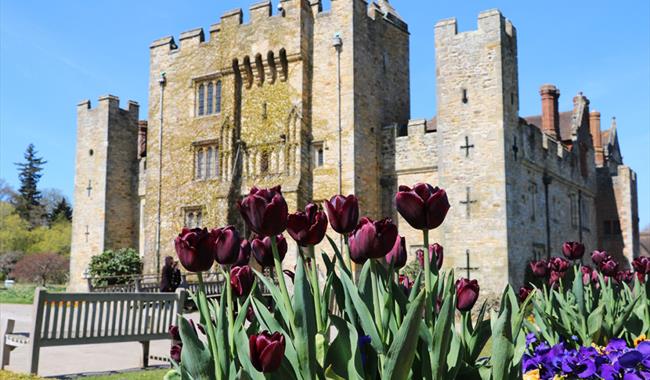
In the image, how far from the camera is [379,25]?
88.8 feet

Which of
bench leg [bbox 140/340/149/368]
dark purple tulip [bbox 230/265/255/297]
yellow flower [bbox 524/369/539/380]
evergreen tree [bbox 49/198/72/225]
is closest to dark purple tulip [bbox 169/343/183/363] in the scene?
dark purple tulip [bbox 230/265/255/297]

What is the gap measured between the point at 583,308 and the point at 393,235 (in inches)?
126

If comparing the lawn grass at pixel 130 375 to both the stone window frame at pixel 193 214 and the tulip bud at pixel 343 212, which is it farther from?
the stone window frame at pixel 193 214

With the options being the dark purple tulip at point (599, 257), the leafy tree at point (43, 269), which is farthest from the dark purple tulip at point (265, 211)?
the leafy tree at point (43, 269)

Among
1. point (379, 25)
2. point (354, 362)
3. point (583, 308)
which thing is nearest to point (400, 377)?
point (354, 362)

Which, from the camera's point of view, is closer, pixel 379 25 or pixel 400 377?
pixel 400 377

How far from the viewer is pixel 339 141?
79.6 feet

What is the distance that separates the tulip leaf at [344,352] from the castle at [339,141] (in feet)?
62.3

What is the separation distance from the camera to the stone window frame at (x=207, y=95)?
27641 mm

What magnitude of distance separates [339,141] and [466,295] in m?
21.0

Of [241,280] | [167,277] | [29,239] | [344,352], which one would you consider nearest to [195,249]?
[241,280]

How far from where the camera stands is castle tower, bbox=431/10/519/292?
2141 cm

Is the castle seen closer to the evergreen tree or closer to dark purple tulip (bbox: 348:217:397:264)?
dark purple tulip (bbox: 348:217:397:264)

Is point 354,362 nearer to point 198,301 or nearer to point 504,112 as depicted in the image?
point 198,301
